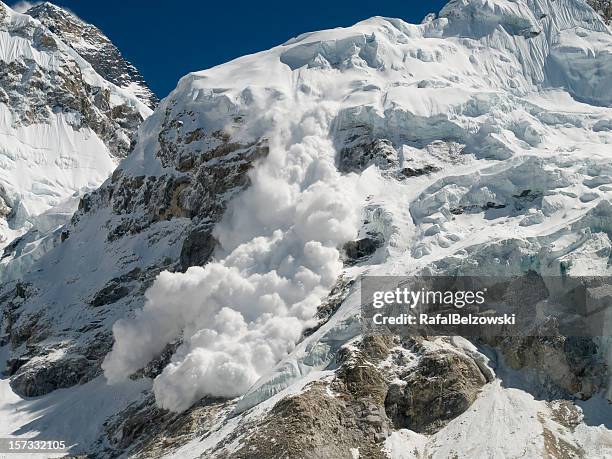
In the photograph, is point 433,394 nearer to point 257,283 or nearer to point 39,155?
point 257,283

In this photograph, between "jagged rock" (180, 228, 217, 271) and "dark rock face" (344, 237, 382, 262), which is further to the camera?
"jagged rock" (180, 228, 217, 271)

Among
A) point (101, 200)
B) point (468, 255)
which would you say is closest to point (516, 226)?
point (468, 255)

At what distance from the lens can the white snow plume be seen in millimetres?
91250

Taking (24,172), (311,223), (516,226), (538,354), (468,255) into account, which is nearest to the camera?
(538,354)

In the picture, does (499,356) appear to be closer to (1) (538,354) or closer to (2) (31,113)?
(1) (538,354)

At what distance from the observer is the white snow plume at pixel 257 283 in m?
91.2

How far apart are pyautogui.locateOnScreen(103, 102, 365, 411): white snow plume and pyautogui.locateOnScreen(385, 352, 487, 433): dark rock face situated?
15.6 metres

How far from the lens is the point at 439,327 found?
85688 millimetres

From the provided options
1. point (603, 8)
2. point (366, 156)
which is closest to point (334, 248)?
point (366, 156)

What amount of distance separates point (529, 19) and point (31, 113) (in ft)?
334

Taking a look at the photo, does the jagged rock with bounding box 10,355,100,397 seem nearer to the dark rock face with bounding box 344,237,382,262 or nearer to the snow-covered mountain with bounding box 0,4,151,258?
the dark rock face with bounding box 344,237,382,262

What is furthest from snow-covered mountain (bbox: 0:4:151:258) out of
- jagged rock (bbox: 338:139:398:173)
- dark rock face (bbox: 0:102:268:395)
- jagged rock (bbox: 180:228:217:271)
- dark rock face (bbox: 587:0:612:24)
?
dark rock face (bbox: 587:0:612:24)

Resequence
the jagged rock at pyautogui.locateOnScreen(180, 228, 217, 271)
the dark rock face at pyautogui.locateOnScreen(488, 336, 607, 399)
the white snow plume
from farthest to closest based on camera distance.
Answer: the jagged rock at pyautogui.locateOnScreen(180, 228, 217, 271) < the white snow plume < the dark rock face at pyautogui.locateOnScreen(488, 336, 607, 399)

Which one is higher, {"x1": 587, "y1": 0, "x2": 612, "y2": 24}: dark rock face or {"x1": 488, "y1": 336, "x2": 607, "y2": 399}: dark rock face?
{"x1": 587, "y1": 0, "x2": 612, "y2": 24}: dark rock face
